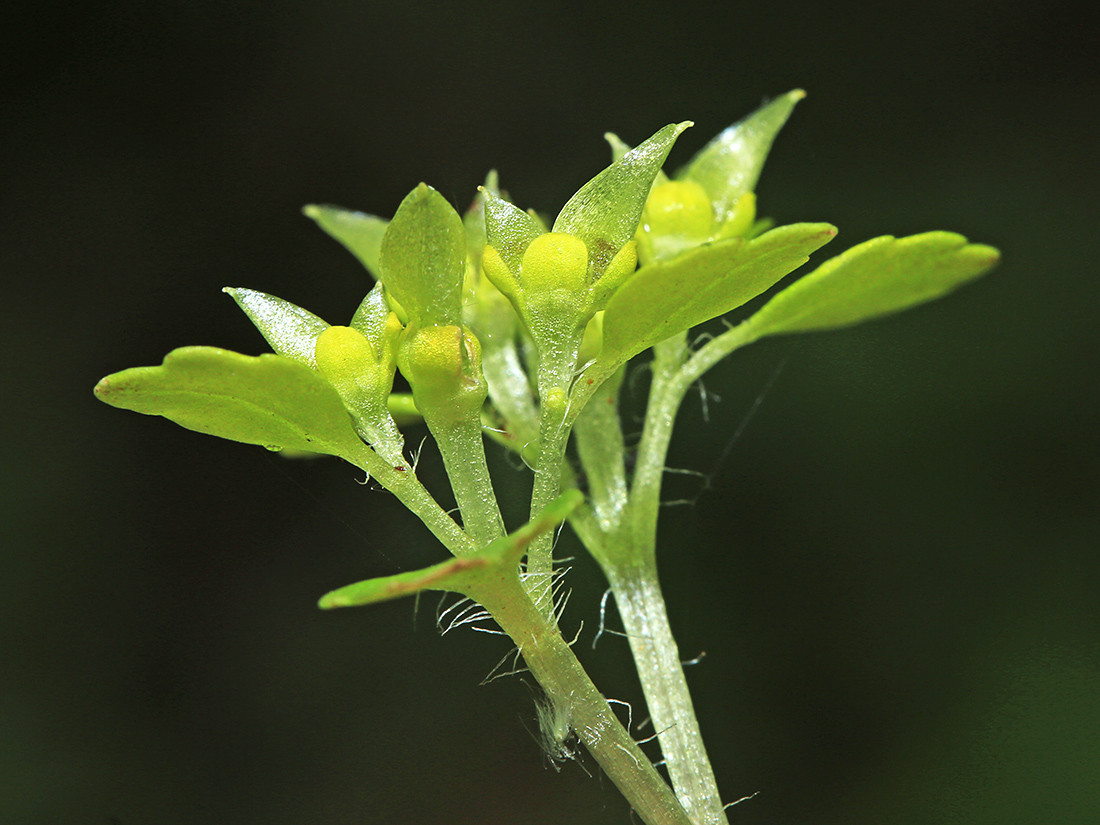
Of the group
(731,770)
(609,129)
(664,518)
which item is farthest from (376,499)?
(609,129)

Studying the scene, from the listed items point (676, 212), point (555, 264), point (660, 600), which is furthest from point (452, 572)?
point (676, 212)

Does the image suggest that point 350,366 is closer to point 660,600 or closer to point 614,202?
point 614,202

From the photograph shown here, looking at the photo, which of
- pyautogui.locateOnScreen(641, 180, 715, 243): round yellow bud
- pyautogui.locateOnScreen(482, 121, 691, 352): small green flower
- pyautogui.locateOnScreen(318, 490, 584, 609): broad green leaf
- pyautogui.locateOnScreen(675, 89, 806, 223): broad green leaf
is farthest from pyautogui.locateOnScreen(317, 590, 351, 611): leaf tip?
pyautogui.locateOnScreen(675, 89, 806, 223): broad green leaf

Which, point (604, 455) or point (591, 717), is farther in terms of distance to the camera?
point (604, 455)

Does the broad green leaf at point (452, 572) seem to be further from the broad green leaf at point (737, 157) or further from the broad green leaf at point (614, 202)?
the broad green leaf at point (737, 157)

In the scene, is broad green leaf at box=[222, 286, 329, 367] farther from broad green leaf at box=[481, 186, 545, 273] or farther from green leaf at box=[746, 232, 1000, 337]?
green leaf at box=[746, 232, 1000, 337]

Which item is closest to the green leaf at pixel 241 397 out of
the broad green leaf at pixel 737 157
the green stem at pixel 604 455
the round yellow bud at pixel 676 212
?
the green stem at pixel 604 455
